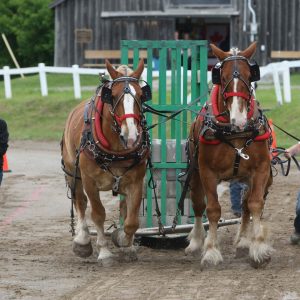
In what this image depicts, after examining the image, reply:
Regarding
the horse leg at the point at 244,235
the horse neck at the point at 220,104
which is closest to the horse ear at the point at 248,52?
the horse neck at the point at 220,104

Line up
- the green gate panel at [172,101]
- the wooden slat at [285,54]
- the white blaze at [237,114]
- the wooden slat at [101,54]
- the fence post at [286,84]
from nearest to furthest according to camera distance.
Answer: the white blaze at [237,114], the green gate panel at [172,101], the fence post at [286,84], the wooden slat at [285,54], the wooden slat at [101,54]

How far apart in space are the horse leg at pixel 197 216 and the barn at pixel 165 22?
25694mm

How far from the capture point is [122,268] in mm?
10250

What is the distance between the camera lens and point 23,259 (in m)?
10.7

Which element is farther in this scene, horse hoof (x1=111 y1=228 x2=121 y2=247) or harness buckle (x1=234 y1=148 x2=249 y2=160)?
horse hoof (x1=111 y1=228 x2=121 y2=247)

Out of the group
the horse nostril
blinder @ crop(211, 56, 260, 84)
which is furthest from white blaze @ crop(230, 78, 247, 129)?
the horse nostril

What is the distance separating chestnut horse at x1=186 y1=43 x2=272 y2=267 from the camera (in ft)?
32.2

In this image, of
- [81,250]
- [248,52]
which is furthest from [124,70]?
[81,250]

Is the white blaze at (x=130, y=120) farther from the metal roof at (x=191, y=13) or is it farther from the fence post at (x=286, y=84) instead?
the metal roof at (x=191, y=13)

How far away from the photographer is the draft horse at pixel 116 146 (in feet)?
32.2

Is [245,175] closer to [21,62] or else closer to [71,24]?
[71,24]

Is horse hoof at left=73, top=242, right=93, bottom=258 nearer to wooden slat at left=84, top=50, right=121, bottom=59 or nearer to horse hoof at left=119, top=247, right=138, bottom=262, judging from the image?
horse hoof at left=119, top=247, right=138, bottom=262

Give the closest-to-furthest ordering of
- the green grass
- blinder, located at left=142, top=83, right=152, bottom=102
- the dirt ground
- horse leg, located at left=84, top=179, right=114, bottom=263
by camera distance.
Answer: the dirt ground
blinder, located at left=142, top=83, right=152, bottom=102
horse leg, located at left=84, top=179, right=114, bottom=263
the green grass

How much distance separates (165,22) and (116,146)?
91.0 ft
